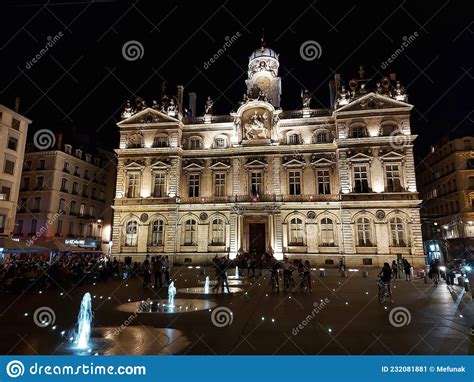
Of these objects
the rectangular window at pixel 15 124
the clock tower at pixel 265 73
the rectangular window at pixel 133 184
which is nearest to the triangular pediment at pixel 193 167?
the rectangular window at pixel 133 184

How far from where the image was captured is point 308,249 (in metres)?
33.0

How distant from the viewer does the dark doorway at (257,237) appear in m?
34.5

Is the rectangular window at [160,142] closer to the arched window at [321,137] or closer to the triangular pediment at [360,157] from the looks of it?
the arched window at [321,137]

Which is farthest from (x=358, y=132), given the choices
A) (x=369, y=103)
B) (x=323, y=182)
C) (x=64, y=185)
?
(x=64, y=185)

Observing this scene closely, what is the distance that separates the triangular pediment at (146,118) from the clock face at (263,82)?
13.6 m

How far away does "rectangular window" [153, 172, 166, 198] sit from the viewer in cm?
3643

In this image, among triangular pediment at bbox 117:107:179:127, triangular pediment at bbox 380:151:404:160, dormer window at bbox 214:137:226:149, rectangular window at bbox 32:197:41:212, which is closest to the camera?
triangular pediment at bbox 380:151:404:160

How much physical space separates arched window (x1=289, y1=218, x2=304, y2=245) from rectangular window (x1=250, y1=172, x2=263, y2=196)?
4.87 metres

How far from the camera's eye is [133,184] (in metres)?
37.1

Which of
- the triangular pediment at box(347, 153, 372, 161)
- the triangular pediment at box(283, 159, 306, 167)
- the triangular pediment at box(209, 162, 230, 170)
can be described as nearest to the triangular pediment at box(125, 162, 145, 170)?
the triangular pediment at box(209, 162, 230, 170)

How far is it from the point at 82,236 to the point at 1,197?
16.0m

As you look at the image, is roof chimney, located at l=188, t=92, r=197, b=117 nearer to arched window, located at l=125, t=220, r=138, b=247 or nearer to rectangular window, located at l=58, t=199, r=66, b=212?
arched window, located at l=125, t=220, r=138, b=247

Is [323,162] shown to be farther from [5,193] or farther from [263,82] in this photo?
[5,193]

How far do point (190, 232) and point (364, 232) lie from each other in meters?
18.4
